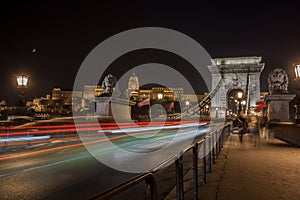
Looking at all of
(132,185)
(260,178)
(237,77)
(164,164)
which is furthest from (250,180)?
(237,77)

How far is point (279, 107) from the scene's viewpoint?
65.0 ft

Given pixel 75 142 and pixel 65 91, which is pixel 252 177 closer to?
pixel 75 142

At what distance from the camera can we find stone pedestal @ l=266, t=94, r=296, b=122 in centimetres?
1906

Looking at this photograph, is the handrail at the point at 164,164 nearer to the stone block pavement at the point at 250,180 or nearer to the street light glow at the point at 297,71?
the stone block pavement at the point at 250,180

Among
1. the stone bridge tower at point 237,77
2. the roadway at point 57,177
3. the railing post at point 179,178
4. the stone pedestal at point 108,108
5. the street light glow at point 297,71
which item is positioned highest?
the stone bridge tower at point 237,77

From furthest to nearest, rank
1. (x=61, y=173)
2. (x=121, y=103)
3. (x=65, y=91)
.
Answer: (x=65, y=91) < (x=121, y=103) < (x=61, y=173)

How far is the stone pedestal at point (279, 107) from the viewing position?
62.5ft

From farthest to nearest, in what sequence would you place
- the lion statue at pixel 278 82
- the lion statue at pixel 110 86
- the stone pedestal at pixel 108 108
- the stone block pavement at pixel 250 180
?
the lion statue at pixel 110 86
the lion statue at pixel 278 82
the stone pedestal at pixel 108 108
the stone block pavement at pixel 250 180

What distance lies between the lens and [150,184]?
2.72 m

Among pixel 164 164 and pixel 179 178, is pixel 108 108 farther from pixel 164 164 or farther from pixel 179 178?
pixel 164 164

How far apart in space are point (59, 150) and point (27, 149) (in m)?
1.46

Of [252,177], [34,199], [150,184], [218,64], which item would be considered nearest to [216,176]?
[252,177]

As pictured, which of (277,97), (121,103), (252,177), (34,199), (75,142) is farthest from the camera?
(121,103)

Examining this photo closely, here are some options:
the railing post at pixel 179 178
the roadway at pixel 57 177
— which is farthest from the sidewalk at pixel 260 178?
the roadway at pixel 57 177
